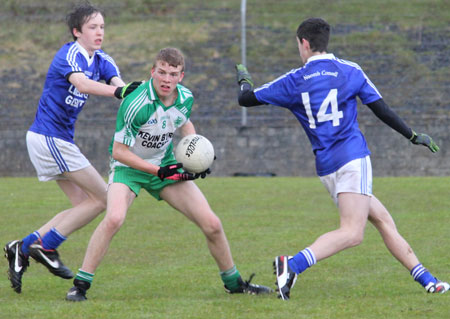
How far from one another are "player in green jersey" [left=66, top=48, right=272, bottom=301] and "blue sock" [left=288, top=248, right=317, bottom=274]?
0.54 metres

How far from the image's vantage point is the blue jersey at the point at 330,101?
547 cm

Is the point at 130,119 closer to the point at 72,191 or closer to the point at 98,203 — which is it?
the point at 98,203

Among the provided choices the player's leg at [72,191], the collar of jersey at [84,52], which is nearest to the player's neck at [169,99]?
the collar of jersey at [84,52]

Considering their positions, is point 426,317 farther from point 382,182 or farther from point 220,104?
point 220,104

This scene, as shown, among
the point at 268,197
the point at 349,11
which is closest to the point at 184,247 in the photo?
Result: the point at 268,197

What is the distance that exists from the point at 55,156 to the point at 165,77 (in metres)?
1.37

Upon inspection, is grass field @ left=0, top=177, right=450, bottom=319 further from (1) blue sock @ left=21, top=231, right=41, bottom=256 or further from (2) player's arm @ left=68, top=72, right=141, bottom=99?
(2) player's arm @ left=68, top=72, right=141, bottom=99

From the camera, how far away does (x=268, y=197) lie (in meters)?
13.1

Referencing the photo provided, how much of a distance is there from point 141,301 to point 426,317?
1924mm

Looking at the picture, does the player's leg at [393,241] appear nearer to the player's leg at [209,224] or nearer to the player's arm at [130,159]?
the player's leg at [209,224]

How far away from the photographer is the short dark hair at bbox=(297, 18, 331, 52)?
553 centimetres

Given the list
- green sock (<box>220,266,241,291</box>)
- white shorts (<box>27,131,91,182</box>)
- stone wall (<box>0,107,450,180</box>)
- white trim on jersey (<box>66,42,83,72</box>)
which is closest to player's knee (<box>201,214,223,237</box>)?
green sock (<box>220,266,241,291</box>)

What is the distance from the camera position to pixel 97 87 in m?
5.81

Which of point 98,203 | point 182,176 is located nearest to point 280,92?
point 182,176
